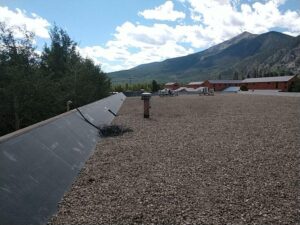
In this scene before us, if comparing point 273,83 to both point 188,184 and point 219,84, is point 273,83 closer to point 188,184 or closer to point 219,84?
point 219,84

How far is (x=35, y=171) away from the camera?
4.79 metres

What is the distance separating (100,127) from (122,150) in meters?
3.53

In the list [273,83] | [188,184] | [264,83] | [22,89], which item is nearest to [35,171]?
[188,184]

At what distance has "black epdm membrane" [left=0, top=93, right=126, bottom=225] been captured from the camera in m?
3.86

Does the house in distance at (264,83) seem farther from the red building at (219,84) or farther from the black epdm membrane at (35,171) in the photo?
the black epdm membrane at (35,171)

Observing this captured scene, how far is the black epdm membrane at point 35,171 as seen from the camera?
3.86m

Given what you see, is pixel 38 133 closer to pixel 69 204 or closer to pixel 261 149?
pixel 69 204

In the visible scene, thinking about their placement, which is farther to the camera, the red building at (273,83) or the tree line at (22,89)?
the red building at (273,83)

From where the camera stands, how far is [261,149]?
874cm

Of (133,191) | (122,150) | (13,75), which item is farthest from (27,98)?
(133,191)

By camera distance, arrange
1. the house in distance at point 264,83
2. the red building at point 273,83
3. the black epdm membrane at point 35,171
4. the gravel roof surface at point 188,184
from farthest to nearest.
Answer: the house in distance at point 264,83, the red building at point 273,83, the gravel roof surface at point 188,184, the black epdm membrane at point 35,171

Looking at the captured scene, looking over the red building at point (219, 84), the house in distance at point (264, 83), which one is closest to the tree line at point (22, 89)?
the house in distance at point (264, 83)

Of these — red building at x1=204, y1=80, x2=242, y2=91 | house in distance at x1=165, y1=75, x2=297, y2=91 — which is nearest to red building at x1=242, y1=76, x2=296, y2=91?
house in distance at x1=165, y1=75, x2=297, y2=91

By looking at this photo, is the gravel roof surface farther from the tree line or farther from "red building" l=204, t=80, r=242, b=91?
"red building" l=204, t=80, r=242, b=91
